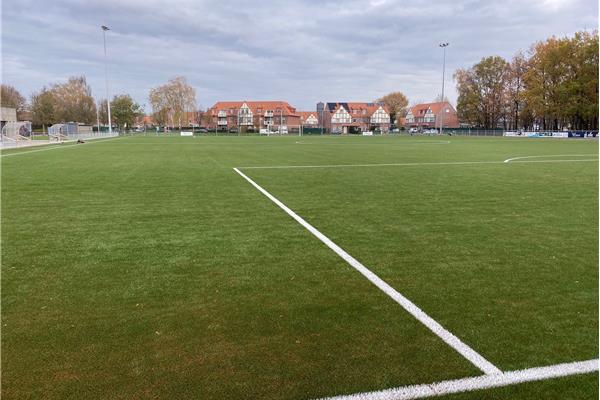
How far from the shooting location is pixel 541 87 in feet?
236

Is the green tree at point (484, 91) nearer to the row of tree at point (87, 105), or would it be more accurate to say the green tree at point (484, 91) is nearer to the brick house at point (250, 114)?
the brick house at point (250, 114)

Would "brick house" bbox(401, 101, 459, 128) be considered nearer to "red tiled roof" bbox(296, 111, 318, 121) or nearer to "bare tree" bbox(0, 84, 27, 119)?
"red tiled roof" bbox(296, 111, 318, 121)

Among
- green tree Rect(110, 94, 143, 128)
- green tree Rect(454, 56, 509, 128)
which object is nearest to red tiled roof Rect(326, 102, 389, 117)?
green tree Rect(454, 56, 509, 128)

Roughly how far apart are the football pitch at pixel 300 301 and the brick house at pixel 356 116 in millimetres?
121422

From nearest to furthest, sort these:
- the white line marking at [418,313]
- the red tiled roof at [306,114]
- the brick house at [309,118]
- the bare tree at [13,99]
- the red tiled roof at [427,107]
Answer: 1. the white line marking at [418,313]
2. the bare tree at [13,99]
3. the red tiled roof at [427,107]
4. the brick house at [309,118]
5. the red tiled roof at [306,114]

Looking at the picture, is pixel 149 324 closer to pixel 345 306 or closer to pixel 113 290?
pixel 113 290

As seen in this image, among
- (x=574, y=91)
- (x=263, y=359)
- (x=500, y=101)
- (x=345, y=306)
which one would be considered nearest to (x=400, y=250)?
(x=345, y=306)

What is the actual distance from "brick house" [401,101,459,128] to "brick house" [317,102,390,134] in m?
10.2

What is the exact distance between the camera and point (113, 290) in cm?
450

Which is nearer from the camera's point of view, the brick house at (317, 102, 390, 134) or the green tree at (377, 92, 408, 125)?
the brick house at (317, 102, 390, 134)

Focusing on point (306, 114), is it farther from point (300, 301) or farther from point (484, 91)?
point (300, 301)

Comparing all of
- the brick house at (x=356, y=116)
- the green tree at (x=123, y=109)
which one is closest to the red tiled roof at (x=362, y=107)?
the brick house at (x=356, y=116)

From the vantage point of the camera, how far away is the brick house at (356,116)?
128875 millimetres

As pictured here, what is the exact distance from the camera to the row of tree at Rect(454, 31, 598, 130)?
6900cm
